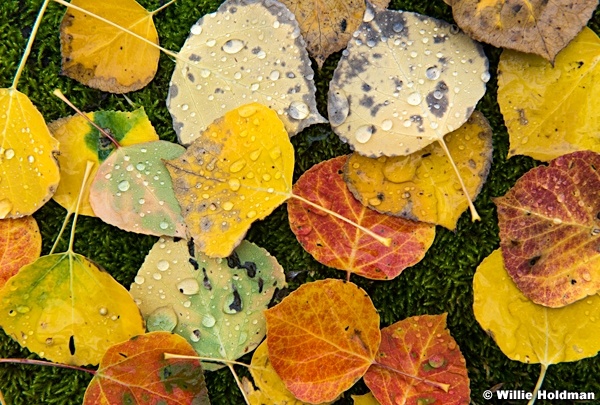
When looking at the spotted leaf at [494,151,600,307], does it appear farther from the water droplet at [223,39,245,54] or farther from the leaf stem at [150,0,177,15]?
the leaf stem at [150,0,177,15]

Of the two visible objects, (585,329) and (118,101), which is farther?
(118,101)

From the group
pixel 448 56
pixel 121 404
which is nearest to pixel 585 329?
pixel 448 56

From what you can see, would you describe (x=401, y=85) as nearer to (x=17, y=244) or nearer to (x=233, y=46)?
(x=233, y=46)

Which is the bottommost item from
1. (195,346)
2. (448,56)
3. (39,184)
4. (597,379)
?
(597,379)

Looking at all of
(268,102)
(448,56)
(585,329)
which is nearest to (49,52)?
(268,102)

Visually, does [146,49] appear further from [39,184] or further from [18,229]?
[18,229]

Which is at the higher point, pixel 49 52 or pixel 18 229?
pixel 49 52

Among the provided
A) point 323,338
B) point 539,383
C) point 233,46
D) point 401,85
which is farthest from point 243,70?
point 539,383
